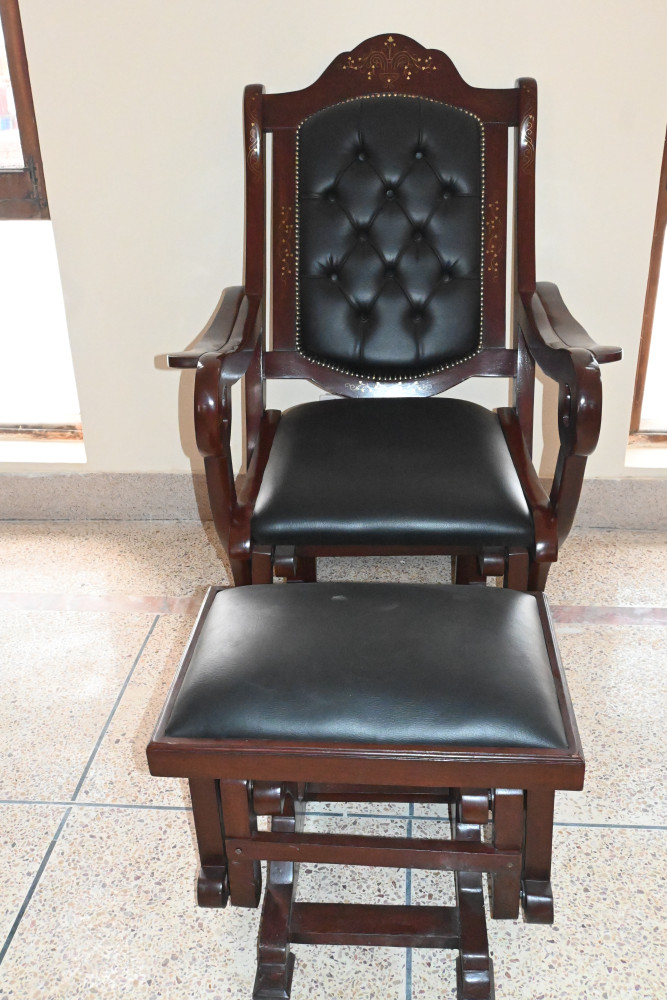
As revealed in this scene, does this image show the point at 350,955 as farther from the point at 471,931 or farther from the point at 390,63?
the point at 390,63

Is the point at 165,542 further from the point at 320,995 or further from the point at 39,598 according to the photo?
the point at 320,995

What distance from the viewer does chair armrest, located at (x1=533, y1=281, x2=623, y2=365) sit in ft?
5.08

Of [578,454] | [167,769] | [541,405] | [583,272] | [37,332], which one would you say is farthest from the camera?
[37,332]

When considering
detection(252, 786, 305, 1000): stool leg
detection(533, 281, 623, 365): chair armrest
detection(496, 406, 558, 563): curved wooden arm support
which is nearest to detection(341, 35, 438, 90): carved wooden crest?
detection(533, 281, 623, 365): chair armrest

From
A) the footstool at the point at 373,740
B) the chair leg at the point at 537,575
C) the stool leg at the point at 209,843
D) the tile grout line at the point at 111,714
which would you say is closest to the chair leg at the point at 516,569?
the chair leg at the point at 537,575

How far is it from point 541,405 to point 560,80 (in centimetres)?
77

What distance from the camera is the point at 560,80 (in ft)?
6.63

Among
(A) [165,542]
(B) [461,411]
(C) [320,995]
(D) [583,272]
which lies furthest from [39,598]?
(D) [583,272]

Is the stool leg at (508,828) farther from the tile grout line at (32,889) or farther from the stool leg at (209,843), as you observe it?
the tile grout line at (32,889)

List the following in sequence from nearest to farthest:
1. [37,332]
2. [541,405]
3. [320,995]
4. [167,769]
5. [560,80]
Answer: [167,769], [320,995], [560,80], [541,405], [37,332]

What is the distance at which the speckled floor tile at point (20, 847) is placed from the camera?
1.43 m

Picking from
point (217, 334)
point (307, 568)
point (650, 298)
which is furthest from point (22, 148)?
point (650, 298)

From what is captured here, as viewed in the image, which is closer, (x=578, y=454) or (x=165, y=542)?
(x=578, y=454)

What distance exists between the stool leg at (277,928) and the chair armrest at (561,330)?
0.89m
